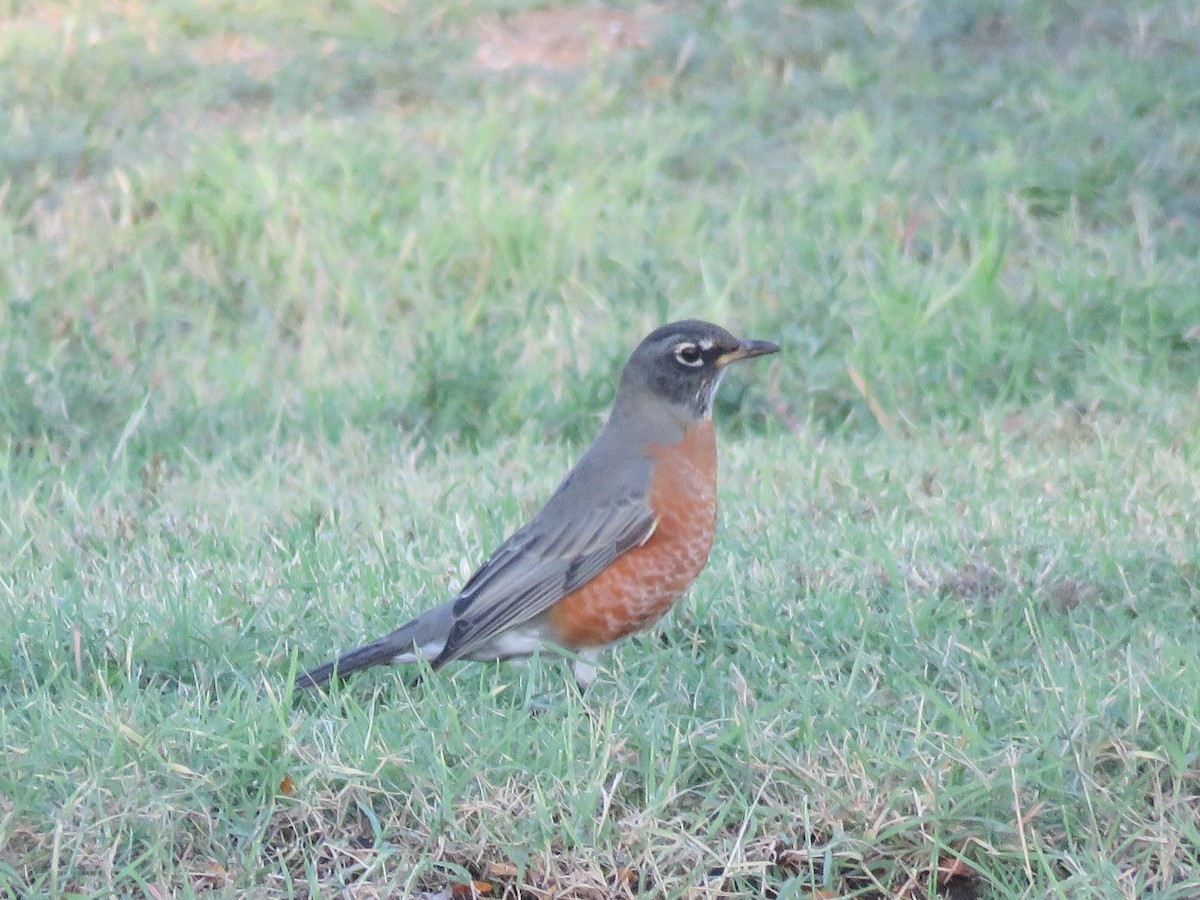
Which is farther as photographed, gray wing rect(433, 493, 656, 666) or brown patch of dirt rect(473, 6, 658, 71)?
brown patch of dirt rect(473, 6, 658, 71)

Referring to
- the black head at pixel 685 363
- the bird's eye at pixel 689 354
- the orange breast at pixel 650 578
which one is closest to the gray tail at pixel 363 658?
the orange breast at pixel 650 578

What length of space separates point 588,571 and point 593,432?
2.38m

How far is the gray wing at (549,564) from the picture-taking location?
438cm

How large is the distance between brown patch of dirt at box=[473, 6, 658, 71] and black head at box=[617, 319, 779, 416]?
4.89 m

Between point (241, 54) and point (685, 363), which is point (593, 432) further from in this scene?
point (241, 54)

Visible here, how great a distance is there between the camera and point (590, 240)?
7.84 m

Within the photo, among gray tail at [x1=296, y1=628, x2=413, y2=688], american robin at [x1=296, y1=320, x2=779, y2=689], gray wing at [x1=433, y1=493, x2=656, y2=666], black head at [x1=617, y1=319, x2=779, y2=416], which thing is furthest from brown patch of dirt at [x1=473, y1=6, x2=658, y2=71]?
gray tail at [x1=296, y1=628, x2=413, y2=688]

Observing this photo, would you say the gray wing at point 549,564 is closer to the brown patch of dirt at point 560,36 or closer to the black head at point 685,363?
the black head at point 685,363

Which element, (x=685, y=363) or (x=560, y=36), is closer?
(x=685, y=363)

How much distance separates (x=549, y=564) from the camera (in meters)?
4.49

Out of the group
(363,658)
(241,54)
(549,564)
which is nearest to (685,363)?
(549,564)

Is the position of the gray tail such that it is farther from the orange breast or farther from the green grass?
the orange breast

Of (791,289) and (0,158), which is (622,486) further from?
(0,158)

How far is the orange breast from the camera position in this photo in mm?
4395
